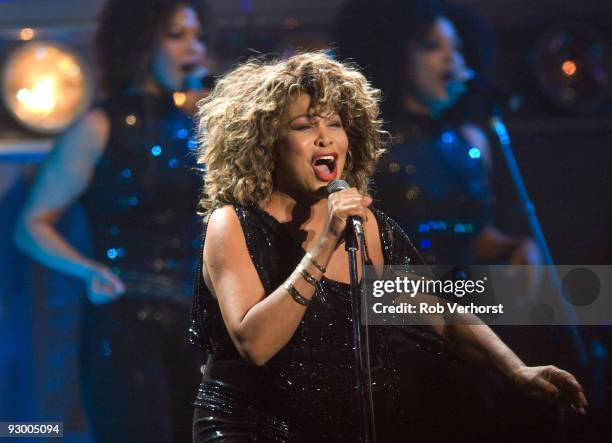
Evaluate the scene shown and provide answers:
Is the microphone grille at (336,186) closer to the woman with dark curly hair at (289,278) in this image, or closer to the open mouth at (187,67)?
the woman with dark curly hair at (289,278)

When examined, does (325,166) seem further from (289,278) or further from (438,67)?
(438,67)

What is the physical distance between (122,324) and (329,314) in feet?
5.46

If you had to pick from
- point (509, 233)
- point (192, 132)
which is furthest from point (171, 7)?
point (509, 233)

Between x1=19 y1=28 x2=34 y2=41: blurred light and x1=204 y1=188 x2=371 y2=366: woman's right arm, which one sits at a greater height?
x1=19 y1=28 x2=34 y2=41: blurred light

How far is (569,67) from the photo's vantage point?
336 centimetres

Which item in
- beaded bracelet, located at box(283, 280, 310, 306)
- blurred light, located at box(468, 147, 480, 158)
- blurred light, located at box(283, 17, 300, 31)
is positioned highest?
blurred light, located at box(283, 17, 300, 31)

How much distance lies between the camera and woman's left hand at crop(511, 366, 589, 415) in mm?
1813

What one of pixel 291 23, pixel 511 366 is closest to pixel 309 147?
pixel 511 366

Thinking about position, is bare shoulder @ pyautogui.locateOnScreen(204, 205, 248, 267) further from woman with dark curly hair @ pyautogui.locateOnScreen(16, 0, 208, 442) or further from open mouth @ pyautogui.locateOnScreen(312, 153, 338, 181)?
woman with dark curly hair @ pyautogui.locateOnScreen(16, 0, 208, 442)

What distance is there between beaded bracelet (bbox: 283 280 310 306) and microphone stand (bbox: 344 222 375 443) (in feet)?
0.33

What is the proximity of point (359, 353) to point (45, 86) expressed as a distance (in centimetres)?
218

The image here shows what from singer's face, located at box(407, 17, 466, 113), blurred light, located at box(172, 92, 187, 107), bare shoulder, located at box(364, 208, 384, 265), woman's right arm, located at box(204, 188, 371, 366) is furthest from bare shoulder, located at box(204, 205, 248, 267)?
singer's face, located at box(407, 17, 466, 113)

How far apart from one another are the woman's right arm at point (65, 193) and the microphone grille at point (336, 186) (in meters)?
1.80

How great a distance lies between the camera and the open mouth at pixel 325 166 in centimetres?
186
